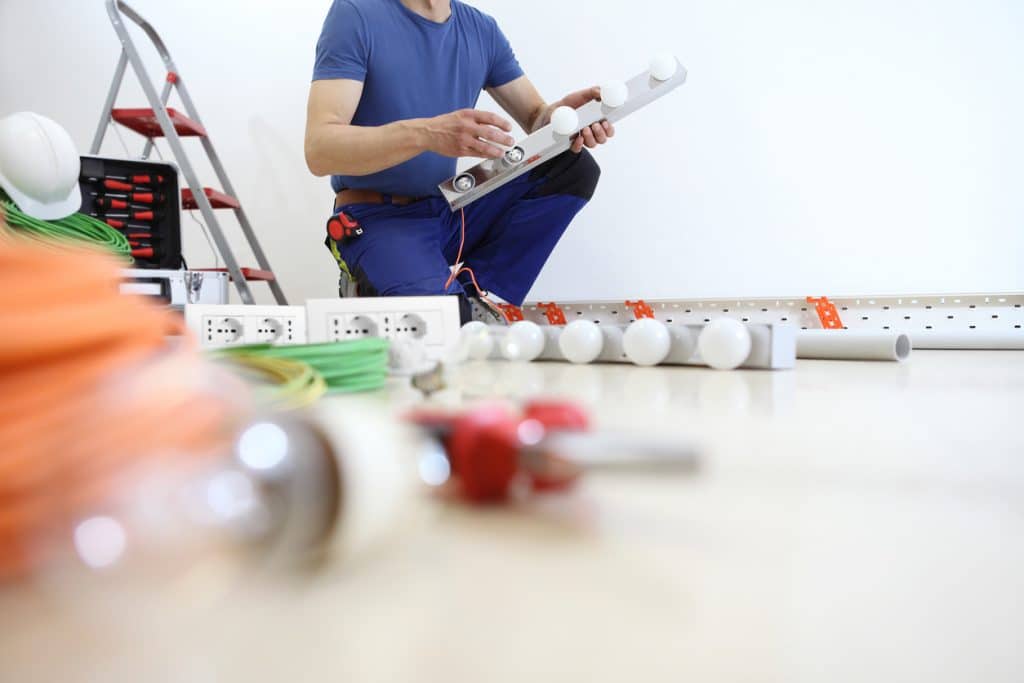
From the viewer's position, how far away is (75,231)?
6.24 ft

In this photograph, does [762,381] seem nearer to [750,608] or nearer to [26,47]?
[750,608]

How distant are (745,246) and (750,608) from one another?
6.79 feet

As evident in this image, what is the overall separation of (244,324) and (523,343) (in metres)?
0.43

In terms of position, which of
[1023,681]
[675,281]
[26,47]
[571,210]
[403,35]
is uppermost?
[26,47]

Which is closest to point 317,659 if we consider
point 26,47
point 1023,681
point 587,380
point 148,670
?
point 148,670

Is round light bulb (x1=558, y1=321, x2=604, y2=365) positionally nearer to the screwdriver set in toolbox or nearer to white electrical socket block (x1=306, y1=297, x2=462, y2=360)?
white electrical socket block (x1=306, y1=297, x2=462, y2=360)

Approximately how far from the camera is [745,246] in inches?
82.7

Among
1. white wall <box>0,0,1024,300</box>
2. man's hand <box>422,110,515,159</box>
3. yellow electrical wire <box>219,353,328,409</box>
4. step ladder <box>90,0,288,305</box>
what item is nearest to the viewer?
yellow electrical wire <box>219,353,328,409</box>

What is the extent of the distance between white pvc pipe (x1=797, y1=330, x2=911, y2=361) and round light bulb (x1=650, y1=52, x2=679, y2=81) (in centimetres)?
87

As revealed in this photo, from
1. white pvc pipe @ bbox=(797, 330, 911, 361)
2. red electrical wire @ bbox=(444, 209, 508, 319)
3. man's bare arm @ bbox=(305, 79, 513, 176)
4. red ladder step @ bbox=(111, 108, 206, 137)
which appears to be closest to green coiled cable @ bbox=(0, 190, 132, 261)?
red ladder step @ bbox=(111, 108, 206, 137)

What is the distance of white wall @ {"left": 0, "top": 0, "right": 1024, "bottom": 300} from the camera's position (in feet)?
5.90

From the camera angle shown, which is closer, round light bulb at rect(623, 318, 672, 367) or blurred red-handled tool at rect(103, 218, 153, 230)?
round light bulb at rect(623, 318, 672, 367)

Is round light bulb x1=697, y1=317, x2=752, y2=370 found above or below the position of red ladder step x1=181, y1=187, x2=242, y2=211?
below

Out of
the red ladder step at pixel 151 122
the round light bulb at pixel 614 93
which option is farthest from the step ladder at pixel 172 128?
the round light bulb at pixel 614 93
